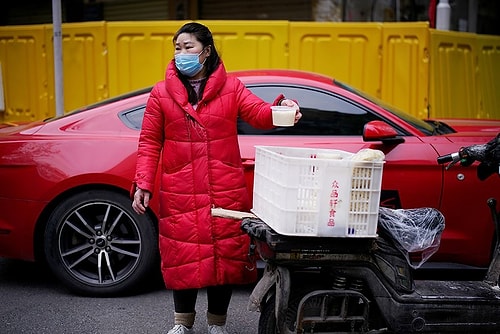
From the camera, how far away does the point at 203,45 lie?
370cm

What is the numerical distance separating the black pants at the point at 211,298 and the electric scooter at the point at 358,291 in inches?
16.0

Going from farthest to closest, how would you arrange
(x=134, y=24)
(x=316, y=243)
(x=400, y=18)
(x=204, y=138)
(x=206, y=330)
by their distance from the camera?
(x=400, y=18)
(x=134, y=24)
(x=206, y=330)
(x=204, y=138)
(x=316, y=243)

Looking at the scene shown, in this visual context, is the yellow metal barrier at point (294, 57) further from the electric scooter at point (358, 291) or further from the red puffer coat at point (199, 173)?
the electric scooter at point (358, 291)

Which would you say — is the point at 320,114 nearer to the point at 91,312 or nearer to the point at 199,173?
the point at 199,173

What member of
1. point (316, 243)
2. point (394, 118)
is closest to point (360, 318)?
point (316, 243)

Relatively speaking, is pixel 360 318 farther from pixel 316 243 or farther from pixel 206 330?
pixel 206 330

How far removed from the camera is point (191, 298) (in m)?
3.89

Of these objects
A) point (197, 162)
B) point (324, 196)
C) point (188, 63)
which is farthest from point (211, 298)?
point (188, 63)

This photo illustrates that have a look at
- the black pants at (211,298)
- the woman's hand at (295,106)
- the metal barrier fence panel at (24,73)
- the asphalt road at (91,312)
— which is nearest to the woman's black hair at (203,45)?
the woman's hand at (295,106)

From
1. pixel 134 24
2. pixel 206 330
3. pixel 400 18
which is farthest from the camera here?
pixel 400 18

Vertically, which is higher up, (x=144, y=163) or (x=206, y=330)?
(x=144, y=163)

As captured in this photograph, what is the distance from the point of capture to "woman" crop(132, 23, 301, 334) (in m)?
3.70

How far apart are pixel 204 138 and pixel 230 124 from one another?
165mm

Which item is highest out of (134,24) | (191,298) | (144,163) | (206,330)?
(134,24)
